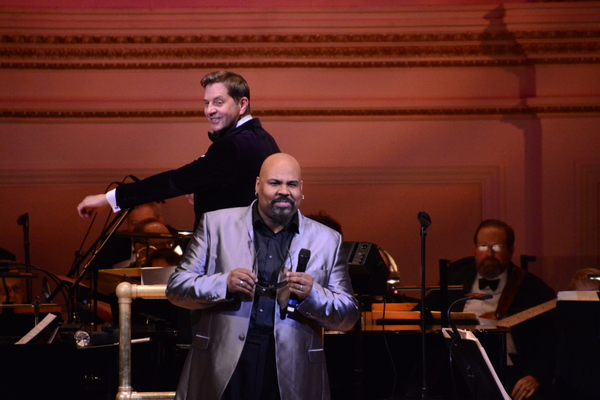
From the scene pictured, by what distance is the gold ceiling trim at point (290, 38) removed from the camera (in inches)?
253

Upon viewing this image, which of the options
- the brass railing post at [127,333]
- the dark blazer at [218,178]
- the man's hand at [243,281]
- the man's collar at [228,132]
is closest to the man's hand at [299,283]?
the man's hand at [243,281]

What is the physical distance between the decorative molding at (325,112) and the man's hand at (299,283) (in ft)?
13.0


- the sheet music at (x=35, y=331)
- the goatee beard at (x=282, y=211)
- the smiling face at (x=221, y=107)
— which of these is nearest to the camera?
the goatee beard at (x=282, y=211)

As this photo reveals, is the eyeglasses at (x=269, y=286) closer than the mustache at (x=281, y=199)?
Yes

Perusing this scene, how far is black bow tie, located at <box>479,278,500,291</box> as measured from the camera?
5.40 m

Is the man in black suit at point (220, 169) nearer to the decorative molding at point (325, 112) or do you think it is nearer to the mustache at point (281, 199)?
the mustache at point (281, 199)

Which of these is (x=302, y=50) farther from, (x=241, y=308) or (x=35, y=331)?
(x=241, y=308)

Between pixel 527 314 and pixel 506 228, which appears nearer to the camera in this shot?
pixel 527 314

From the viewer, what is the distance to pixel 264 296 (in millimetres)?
2828

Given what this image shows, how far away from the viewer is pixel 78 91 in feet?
21.4

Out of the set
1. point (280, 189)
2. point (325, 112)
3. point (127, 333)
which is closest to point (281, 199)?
point (280, 189)

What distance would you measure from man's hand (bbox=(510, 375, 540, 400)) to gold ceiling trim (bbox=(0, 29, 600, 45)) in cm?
296

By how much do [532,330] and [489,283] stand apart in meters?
0.56

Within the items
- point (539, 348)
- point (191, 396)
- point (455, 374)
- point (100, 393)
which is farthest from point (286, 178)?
point (539, 348)
